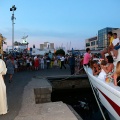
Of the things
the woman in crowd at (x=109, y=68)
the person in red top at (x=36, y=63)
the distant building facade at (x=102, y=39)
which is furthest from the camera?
the person in red top at (x=36, y=63)

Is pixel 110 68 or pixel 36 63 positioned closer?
pixel 110 68

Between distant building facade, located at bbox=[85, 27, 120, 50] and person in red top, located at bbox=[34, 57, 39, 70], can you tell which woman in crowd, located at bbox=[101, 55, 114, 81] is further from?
person in red top, located at bbox=[34, 57, 39, 70]

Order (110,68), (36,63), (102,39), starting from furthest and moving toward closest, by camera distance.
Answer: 1. (102,39)
2. (36,63)
3. (110,68)

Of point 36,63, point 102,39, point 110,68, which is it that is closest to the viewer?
point 110,68

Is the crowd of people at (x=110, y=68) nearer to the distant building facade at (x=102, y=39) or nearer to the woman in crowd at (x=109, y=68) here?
the woman in crowd at (x=109, y=68)

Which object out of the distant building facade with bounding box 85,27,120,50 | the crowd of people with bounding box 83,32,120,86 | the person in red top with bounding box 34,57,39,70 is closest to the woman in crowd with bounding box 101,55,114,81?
the crowd of people with bounding box 83,32,120,86

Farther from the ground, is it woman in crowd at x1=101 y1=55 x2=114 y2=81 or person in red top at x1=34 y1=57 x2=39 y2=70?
woman in crowd at x1=101 y1=55 x2=114 y2=81

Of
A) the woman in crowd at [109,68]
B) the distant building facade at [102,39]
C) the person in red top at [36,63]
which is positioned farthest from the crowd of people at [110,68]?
the person in red top at [36,63]

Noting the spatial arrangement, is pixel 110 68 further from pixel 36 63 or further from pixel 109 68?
pixel 36 63

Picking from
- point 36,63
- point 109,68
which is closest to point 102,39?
point 36,63

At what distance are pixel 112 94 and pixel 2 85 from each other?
3041 mm

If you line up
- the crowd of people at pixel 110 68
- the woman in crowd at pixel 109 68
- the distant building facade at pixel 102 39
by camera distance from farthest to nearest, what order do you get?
the distant building facade at pixel 102 39
the woman in crowd at pixel 109 68
the crowd of people at pixel 110 68

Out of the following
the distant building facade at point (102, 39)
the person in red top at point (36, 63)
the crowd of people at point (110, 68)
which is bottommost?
the person in red top at point (36, 63)

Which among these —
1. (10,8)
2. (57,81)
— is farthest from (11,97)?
(10,8)
